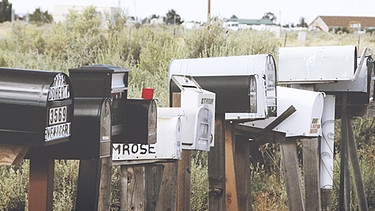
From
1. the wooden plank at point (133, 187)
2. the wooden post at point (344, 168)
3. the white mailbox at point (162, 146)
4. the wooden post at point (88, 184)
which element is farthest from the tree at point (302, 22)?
the wooden post at point (88, 184)

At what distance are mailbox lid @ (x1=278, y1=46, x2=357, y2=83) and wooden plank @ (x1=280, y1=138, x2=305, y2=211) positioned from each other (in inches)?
32.1

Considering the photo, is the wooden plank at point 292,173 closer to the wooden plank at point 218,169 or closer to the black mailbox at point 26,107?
the wooden plank at point 218,169

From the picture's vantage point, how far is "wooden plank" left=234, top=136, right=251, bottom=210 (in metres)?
4.91

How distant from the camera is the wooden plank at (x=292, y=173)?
498 cm

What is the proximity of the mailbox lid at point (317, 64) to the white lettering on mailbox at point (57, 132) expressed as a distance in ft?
10.0

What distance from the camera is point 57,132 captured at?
2740mm

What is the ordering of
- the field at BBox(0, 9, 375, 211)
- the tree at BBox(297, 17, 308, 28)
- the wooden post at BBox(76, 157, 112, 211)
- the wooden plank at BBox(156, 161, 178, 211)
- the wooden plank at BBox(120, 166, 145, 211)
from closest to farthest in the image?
the wooden post at BBox(76, 157, 112, 211)
the wooden plank at BBox(120, 166, 145, 211)
the wooden plank at BBox(156, 161, 178, 211)
the field at BBox(0, 9, 375, 211)
the tree at BBox(297, 17, 308, 28)

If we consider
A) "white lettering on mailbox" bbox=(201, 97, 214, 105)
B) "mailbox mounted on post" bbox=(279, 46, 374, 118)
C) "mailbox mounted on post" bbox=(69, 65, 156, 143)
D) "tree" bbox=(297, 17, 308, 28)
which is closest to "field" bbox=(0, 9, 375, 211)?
"mailbox mounted on post" bbox=(279, 46, 374, 118)

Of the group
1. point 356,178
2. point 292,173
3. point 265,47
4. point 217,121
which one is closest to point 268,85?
point 217,121

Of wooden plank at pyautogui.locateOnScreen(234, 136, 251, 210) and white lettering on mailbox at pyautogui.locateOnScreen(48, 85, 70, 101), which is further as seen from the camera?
wooden plank at pyautogui.locateOnScreen(234, 136, 251, 210)

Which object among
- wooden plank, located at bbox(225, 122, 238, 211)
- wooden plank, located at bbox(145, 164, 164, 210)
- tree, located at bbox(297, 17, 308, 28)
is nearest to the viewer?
wooden plank, located at bbox(145, 164, 164, 210)

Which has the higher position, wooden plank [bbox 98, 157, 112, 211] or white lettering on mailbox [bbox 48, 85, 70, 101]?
white lettering on mailbox [bbox 48, 85, 70, 101]

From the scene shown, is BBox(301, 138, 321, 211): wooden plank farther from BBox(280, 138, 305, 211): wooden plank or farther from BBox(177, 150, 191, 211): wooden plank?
BBox(177, 150, 191, 211): wooden plank

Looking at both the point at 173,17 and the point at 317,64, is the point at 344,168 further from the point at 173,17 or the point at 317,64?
the point at 173,17
